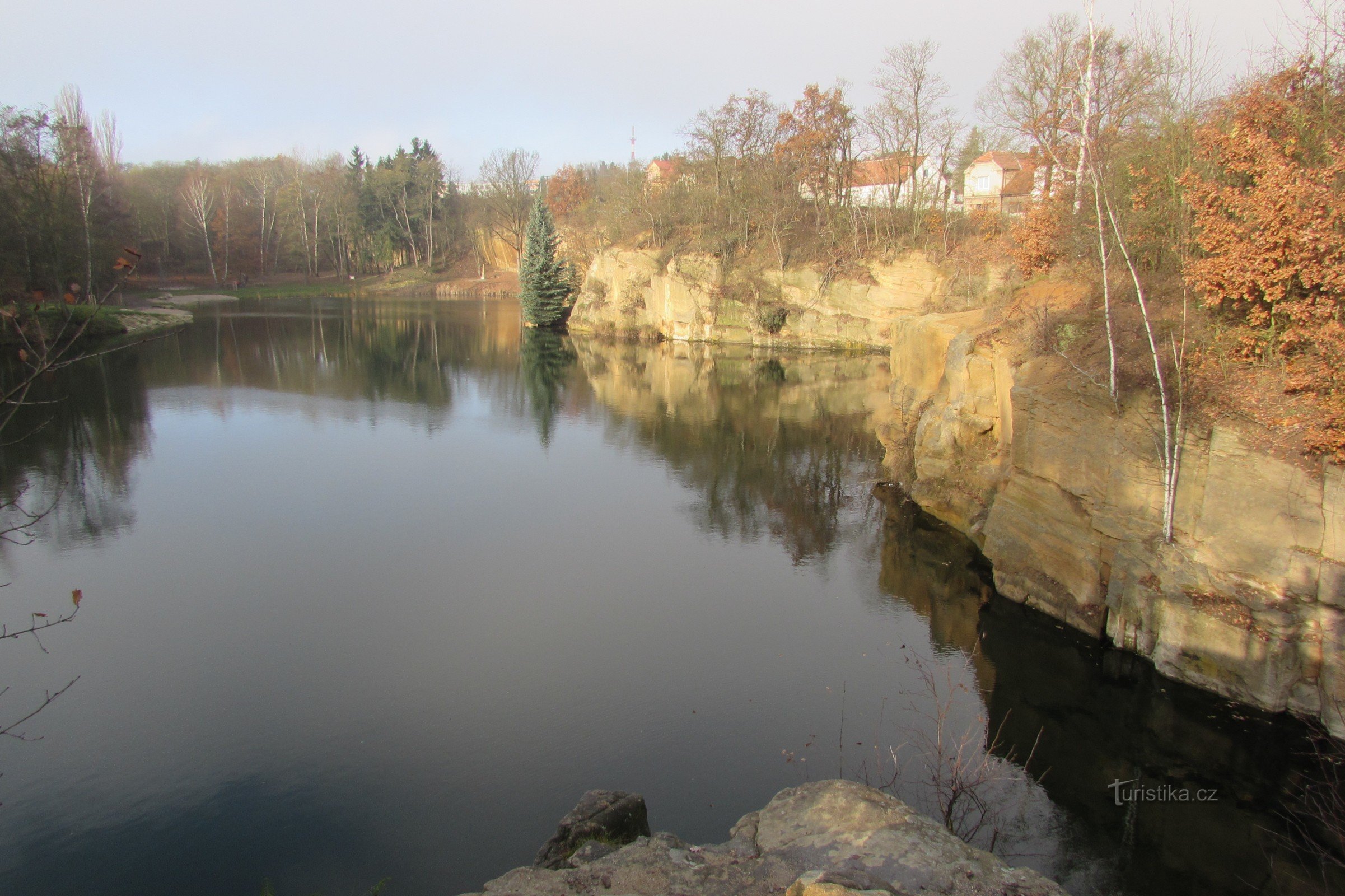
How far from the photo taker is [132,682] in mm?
10414

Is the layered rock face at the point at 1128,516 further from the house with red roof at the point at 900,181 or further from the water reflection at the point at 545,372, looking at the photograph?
the house with red roof at the point at 900,181

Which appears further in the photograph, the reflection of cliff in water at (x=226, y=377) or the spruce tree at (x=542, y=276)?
the spruce tree at (x=542, y=276)

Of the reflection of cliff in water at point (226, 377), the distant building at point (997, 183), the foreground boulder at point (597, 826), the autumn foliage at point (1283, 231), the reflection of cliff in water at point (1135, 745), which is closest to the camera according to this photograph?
the foreground boulder at point (597, 826)

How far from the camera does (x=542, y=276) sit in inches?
2064

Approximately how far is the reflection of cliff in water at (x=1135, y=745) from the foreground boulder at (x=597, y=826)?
13.7ft

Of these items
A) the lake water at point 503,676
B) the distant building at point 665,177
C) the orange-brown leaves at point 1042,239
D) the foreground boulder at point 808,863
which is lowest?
the lake water at point 503,676

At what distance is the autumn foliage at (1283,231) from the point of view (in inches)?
364

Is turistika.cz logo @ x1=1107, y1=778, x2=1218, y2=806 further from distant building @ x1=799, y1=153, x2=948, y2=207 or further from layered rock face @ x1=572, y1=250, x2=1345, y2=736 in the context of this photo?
distant building @ x1=799, y1=153, x2=948, y2=207

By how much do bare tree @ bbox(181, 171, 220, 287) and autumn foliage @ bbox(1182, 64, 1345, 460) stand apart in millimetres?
69329

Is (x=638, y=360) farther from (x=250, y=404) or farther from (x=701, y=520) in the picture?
(x=701, y=520)

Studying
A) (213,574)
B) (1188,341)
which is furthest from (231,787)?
(1188,341)

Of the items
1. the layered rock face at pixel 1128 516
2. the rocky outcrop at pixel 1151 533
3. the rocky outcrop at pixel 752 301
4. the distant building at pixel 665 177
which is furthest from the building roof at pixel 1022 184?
the distant building at pixel 665 177

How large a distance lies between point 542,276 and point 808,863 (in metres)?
49.7

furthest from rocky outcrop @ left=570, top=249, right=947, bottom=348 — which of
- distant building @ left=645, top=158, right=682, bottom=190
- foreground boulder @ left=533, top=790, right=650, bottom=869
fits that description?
foreground boulder @ left=533, top=790, right=650, bottom=869
